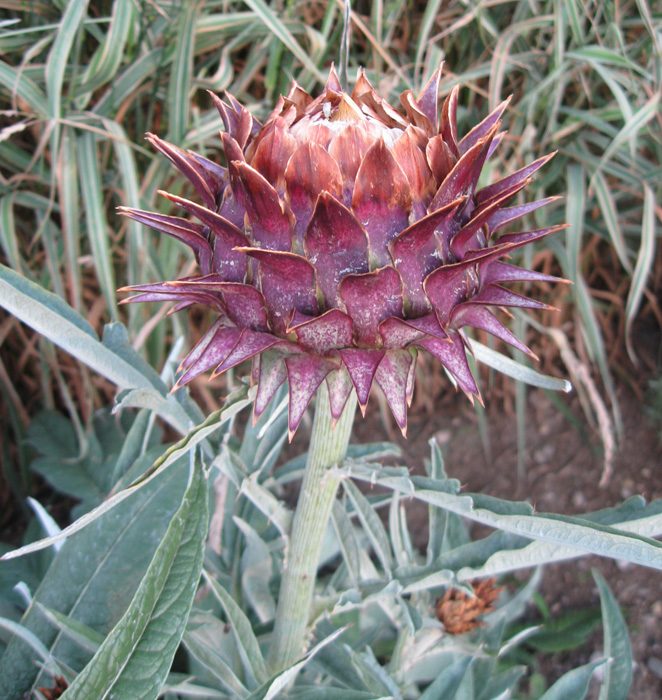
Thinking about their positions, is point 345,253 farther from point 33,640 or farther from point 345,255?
point 33,640

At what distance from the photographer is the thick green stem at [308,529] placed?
66 centimetres

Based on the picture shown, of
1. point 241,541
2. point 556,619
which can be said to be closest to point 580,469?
point 556,619

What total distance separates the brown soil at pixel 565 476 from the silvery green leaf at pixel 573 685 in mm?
454

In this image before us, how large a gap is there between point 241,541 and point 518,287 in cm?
95

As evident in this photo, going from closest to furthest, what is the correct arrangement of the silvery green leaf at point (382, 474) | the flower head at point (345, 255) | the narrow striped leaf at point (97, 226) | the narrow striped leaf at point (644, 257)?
the flower head at point (345, 255)
the silvery green leaf at point (382, 474)
the narrow striped leaf at point (97, 226)
the narrow striped leaf at point (644, 257)

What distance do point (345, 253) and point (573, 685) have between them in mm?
654

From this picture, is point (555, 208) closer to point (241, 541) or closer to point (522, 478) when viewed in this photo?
point (522, 478)

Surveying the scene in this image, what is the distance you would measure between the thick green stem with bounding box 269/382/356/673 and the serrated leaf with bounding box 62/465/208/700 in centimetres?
14

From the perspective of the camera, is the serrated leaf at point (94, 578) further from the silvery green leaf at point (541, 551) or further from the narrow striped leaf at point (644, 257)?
the narrow striped leaf at point (644, 257)

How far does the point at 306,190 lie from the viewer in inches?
20.9

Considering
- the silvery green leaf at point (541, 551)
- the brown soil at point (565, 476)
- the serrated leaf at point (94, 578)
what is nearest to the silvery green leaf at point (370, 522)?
the silvery green leaf at point (541, 551)

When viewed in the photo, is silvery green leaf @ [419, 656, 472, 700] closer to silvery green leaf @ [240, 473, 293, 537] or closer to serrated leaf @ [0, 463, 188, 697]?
silvery green leaf @ [240, 473, 293, 537]

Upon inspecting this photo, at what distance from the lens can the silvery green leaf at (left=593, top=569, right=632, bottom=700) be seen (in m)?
0.84

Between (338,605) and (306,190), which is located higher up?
(306,190)
